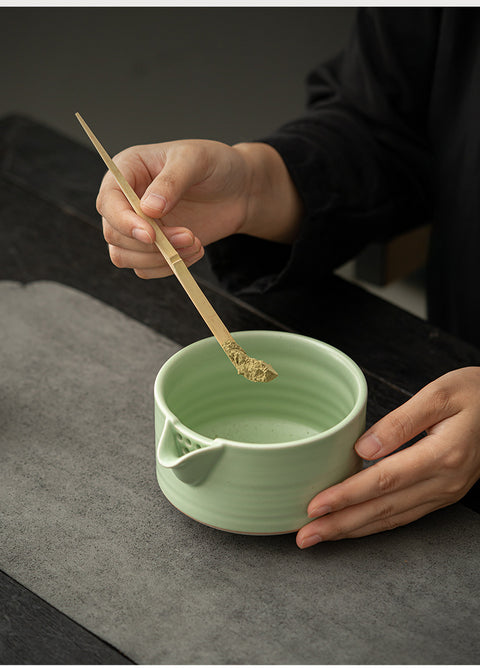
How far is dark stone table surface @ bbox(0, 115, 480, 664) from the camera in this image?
0.49 m

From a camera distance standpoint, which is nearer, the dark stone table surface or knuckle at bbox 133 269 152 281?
the dark stone table surface

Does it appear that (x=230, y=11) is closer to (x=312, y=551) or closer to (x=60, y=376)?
(x=60, y=376)

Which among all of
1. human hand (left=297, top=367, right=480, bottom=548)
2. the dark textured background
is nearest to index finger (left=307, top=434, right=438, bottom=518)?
human hand (left=297, top=367, right=480, bottom=548)

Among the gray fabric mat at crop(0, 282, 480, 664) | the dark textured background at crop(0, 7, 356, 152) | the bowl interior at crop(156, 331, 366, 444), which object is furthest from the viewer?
the dark textured background at crop(0, 7, 356, 152)

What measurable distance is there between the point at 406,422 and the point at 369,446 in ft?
0.13

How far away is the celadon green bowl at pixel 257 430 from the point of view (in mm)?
507

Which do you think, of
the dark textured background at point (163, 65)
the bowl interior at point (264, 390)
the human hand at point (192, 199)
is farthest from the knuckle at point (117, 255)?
the dark textured background at point (163, 65)

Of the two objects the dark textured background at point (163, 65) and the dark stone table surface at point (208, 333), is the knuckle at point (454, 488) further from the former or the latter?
the dark textured background at point (163, 65)

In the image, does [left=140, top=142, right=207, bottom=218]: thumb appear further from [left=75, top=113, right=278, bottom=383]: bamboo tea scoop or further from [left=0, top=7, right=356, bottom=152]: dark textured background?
[left=0, top=7, right=356, bottom=152]: dark textured background

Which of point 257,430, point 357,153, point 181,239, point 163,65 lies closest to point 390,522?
point 257,430

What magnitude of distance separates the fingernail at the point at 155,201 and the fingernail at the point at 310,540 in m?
0.26

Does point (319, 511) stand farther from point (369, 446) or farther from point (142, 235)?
point (142, 235)

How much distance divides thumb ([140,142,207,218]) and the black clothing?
0.53 ft

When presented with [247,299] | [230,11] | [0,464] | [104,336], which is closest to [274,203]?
[247,299]
